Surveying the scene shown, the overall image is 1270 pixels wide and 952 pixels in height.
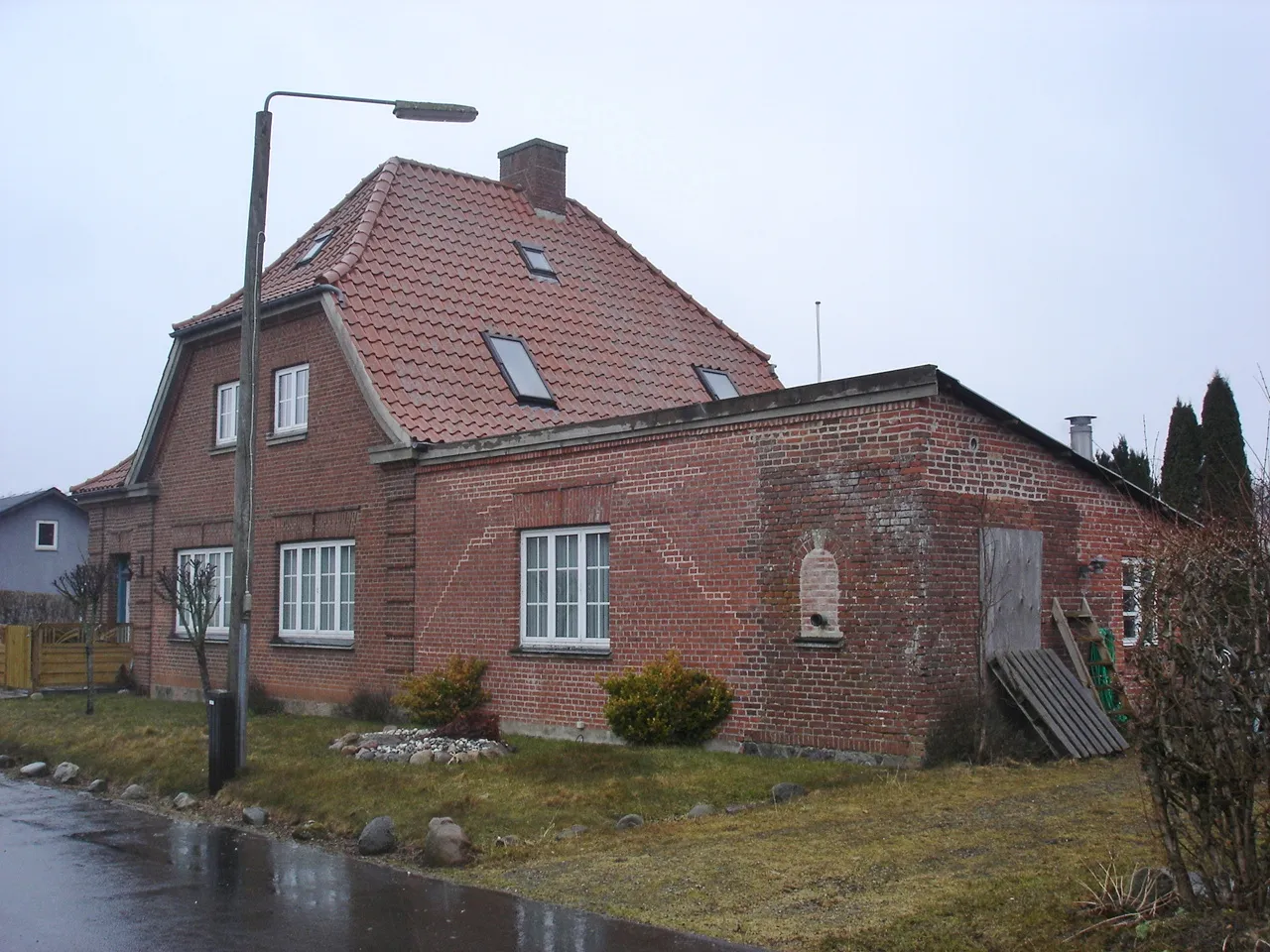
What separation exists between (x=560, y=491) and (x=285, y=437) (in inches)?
266

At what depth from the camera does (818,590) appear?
12.8m

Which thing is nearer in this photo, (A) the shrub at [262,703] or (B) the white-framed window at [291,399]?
(A) the shrub at [262,703]

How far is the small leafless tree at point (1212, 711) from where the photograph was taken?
6102 millimetres

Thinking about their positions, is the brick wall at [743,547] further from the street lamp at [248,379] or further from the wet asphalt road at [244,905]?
the wet asphalt road at [244,905]

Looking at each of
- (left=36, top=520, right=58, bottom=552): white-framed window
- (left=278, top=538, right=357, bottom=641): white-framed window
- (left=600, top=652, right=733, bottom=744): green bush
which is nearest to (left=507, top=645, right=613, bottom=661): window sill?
(left=600, top=652, right=733, bottom=744): green bush

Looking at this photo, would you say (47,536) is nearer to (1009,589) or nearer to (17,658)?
(17,658)

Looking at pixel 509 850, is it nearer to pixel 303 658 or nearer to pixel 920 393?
pixel 920 393

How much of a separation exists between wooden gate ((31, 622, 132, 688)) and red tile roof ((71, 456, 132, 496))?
275 cm

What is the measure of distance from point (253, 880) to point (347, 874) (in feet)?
2.20

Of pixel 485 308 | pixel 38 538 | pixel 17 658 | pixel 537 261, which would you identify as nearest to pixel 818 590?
pixel 485 308

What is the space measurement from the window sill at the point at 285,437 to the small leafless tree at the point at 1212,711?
15.7 m

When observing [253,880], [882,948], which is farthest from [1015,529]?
[253,880]

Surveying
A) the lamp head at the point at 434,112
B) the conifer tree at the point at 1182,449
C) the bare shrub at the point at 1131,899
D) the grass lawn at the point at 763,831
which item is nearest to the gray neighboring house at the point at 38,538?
the grass lawn at the point at 763,831

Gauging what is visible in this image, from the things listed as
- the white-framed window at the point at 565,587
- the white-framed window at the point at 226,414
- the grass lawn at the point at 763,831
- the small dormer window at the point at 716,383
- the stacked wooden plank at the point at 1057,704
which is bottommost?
the grass lawn at the point at 763,831
